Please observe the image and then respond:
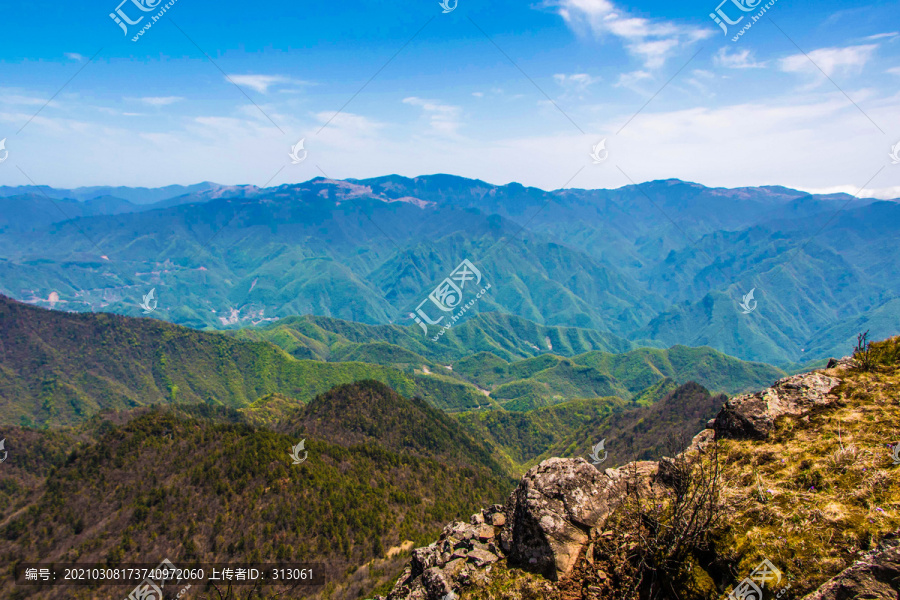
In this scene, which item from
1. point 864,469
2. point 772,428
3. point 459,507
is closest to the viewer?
point 864,469

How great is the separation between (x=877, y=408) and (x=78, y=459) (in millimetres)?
104703

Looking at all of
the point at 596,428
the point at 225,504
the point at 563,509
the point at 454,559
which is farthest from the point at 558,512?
the point at 596,428

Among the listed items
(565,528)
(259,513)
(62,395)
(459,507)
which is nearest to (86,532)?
(259,513)

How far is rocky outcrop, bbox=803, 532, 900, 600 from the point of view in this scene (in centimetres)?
877

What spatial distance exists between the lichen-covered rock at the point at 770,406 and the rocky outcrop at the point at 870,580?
24.2 feet

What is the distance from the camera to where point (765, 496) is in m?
12.8

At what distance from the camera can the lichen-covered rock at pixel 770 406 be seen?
54.4ft

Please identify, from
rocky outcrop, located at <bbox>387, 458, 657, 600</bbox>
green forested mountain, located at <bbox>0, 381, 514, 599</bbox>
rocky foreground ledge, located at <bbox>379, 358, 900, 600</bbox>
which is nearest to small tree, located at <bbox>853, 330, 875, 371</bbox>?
rocky foreground ledge, located at <bbox>379, 358, 900, 600</bbox>

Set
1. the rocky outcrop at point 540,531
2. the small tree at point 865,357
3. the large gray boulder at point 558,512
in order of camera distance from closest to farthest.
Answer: the large gray boulder at point 558,512, the rocky outcrop at point 540,531, the small tree at point 865,357

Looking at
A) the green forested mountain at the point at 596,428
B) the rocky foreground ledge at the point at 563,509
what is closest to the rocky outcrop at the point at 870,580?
the rocky foreground ledge at the point at 563,509

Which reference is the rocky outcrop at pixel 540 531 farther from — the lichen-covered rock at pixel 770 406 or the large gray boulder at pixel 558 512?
the lichen-covered rock at pixel 770 406

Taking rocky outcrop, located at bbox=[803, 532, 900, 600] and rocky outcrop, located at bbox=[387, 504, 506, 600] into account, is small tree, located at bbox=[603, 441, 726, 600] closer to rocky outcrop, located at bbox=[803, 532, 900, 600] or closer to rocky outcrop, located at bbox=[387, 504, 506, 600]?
rocky outcrop, located at bbox=[803, 532, 900, 600]

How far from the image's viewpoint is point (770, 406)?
56.0 feet

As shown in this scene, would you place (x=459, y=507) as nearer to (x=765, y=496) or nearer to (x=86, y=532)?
(x=86, y=532)
